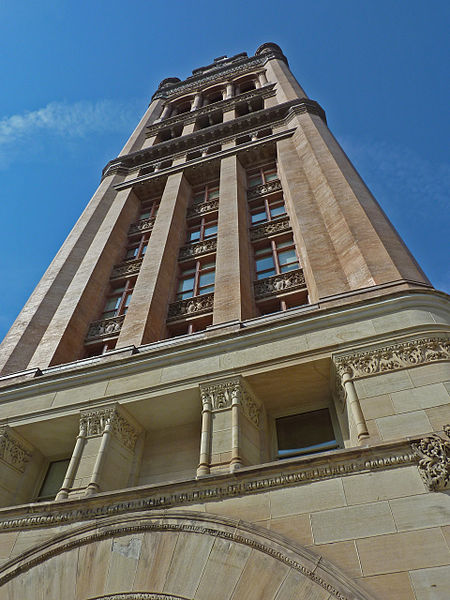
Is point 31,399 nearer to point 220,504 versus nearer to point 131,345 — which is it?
point 131,345

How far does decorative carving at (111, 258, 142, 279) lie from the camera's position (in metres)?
20.5

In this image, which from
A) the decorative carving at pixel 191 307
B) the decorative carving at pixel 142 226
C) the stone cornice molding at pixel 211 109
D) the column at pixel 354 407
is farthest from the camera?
the stone cornice molding at pixel 211 109

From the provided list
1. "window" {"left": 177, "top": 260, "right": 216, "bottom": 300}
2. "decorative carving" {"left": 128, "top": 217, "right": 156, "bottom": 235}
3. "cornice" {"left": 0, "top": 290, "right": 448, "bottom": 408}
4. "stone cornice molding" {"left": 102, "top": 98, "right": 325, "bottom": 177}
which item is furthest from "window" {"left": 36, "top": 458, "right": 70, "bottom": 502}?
"stone cornice molding" {"left": 102, "top": 98, "right": 325, "bottom": 177}

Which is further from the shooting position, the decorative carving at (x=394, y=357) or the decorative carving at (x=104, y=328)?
the decorative carving at (x=104, y=328)

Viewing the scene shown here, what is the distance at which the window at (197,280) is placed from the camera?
59.3ft

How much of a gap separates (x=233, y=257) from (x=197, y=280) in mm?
2337

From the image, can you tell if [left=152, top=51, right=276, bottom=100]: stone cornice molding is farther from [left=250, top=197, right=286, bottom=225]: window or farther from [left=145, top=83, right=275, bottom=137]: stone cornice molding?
[left=250, top=197, right=286, bottom=225]: window

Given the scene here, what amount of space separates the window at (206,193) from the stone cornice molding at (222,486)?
62.3ft

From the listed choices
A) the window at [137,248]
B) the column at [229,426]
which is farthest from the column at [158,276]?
the column at [229,426]

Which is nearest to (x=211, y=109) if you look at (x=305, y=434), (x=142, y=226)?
(x=142, y=226)

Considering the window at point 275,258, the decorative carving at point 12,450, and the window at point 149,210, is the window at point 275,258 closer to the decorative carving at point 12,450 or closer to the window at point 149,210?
the window at point 149,210

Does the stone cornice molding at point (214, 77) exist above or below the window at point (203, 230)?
above

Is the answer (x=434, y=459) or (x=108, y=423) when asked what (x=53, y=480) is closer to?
(x=108, y=423)

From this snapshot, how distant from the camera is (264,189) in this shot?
23688 mm
